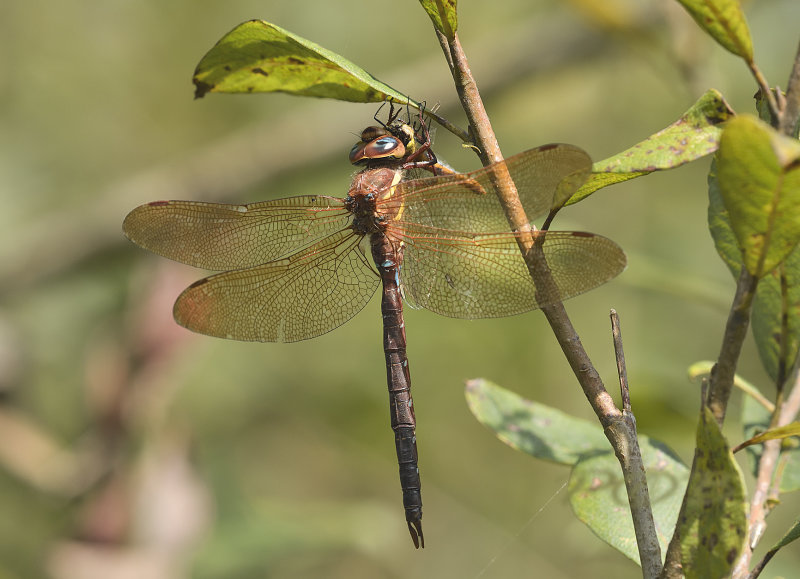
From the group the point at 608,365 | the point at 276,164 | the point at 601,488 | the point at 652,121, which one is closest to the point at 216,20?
the point at 276,164

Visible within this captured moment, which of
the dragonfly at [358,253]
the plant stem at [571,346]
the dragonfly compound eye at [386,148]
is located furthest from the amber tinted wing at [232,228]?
the plant stem at [571,346]

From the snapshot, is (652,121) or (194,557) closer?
(194,557)

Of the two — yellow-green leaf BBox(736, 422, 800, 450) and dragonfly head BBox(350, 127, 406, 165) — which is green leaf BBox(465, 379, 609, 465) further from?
dragonfly head BBox(350, 127, 406, 165)

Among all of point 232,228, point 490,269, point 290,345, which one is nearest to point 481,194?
point 490,269

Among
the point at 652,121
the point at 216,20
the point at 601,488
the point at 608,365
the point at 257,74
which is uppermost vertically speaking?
the point at 216,20

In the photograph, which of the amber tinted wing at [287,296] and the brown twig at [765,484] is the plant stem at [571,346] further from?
the amber tinted wing at [287,296]

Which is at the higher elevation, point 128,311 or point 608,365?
point 128,311

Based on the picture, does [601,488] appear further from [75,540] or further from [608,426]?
[75,540]

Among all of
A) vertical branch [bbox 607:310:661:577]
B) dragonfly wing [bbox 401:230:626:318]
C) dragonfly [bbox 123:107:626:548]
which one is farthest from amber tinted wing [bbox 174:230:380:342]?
vertical branch [bbox 607:310:661:577]
